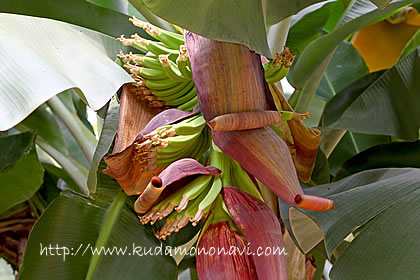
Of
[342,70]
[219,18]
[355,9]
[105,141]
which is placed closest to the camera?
[219,18]

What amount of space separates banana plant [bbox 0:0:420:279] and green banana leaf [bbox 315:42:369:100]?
22 centimetres

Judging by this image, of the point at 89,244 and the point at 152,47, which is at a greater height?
the point at 152,47

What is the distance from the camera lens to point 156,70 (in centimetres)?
48

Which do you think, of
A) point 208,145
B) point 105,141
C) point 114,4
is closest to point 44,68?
point 105,141

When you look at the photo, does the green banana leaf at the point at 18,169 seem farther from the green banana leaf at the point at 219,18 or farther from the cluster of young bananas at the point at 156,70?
the green banana leaf at the point at 219,18

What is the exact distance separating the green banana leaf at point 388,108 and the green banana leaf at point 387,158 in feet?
0.08

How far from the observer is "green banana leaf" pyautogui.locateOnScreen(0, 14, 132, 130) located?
0.32m

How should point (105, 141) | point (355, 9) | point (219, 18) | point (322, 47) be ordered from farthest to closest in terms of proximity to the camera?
1. point (355, 9)
2. point (322, 47)
3. point (105, 141)
4. point (219, 18)

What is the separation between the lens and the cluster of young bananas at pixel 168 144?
40cm

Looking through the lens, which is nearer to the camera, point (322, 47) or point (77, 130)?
point (322, 47)

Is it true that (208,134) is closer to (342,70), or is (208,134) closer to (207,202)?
(207,202)

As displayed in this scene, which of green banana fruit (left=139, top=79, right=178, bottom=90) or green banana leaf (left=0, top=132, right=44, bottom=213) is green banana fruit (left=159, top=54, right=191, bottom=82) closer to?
green banana fruit (left=139, top=79, right=178, bottom=90)

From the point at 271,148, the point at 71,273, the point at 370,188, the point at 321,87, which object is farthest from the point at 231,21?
the point at 321,87

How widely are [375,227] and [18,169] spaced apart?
0.60 meters
